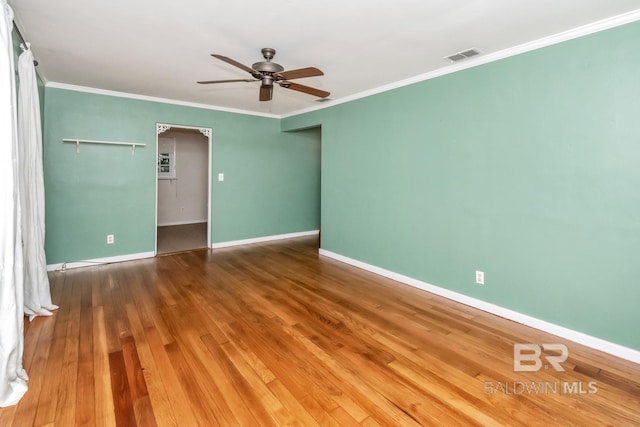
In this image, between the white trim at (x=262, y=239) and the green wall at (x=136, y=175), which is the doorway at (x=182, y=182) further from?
the green wall at (x=136, y=175)

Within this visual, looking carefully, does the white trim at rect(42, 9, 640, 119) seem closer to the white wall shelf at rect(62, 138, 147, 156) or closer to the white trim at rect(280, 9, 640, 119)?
the white trim at rect(280, 9, 640, 119)

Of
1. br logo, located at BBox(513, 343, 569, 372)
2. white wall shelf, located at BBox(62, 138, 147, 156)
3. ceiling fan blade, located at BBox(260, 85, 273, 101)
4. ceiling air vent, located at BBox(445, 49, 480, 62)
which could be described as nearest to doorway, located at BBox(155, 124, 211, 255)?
white wall shelf, located at BBox(62, 138, 147, 156)

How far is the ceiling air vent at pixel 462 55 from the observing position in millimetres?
2805

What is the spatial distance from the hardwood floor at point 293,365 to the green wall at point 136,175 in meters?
1.29

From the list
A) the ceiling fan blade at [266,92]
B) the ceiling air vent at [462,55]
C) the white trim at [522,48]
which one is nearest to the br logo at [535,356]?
the white trim at [522,48]

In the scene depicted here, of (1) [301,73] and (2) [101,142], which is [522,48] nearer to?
(1) [301,73]

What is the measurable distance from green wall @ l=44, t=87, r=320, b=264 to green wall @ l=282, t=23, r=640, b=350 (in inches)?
96.6

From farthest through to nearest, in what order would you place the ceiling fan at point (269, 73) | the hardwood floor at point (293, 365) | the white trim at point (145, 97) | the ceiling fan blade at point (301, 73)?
the white trim at point (145, 97), the ceiling fan at point (269, 73), the ceiling fan blade at point (301, 73), the hardwood floor at point (293, 365)

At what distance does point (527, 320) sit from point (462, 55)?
8.26 feet

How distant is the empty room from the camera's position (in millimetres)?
1814

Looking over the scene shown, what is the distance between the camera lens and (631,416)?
5.49 ft

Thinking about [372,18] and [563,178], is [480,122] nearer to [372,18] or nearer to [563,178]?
[563,178]

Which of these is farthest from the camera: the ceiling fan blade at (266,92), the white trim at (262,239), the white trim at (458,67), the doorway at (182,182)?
the doorway at (182,182)

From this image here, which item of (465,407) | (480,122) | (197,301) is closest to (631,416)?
(465,407)
